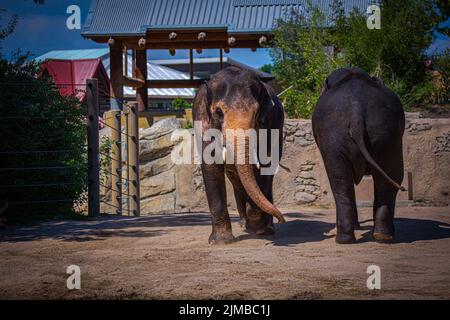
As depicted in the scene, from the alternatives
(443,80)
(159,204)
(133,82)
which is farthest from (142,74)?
(443,80)

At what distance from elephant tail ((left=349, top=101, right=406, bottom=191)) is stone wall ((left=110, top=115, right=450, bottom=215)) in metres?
5.17

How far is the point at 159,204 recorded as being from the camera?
48.1 ft

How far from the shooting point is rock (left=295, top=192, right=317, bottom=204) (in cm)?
1285

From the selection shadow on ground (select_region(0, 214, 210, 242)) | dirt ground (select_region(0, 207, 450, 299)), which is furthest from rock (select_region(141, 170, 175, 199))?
dirt ground (select_region(0, 207, 450, 299))

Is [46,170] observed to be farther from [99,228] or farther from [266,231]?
[266,231]

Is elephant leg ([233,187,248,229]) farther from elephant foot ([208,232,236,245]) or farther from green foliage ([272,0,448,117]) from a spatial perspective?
green foliage ([272,0,448,117])

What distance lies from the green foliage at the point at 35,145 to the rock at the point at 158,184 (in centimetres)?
317

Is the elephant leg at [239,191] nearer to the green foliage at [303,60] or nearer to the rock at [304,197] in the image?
the rock at [304,197]

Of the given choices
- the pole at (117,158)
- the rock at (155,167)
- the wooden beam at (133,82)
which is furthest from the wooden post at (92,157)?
the wooden beam at (133,82)

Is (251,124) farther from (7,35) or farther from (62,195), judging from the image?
(7,35)

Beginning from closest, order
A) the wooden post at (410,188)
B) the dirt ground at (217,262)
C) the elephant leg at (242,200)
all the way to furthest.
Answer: the dirt ground at (217,262) → the elephant leg at (242,200) → the wooden post at (410,188)

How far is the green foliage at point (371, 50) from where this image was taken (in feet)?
48.6

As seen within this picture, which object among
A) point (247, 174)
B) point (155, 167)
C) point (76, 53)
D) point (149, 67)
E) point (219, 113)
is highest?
point (76, 53)

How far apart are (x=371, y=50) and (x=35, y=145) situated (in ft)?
24.9
